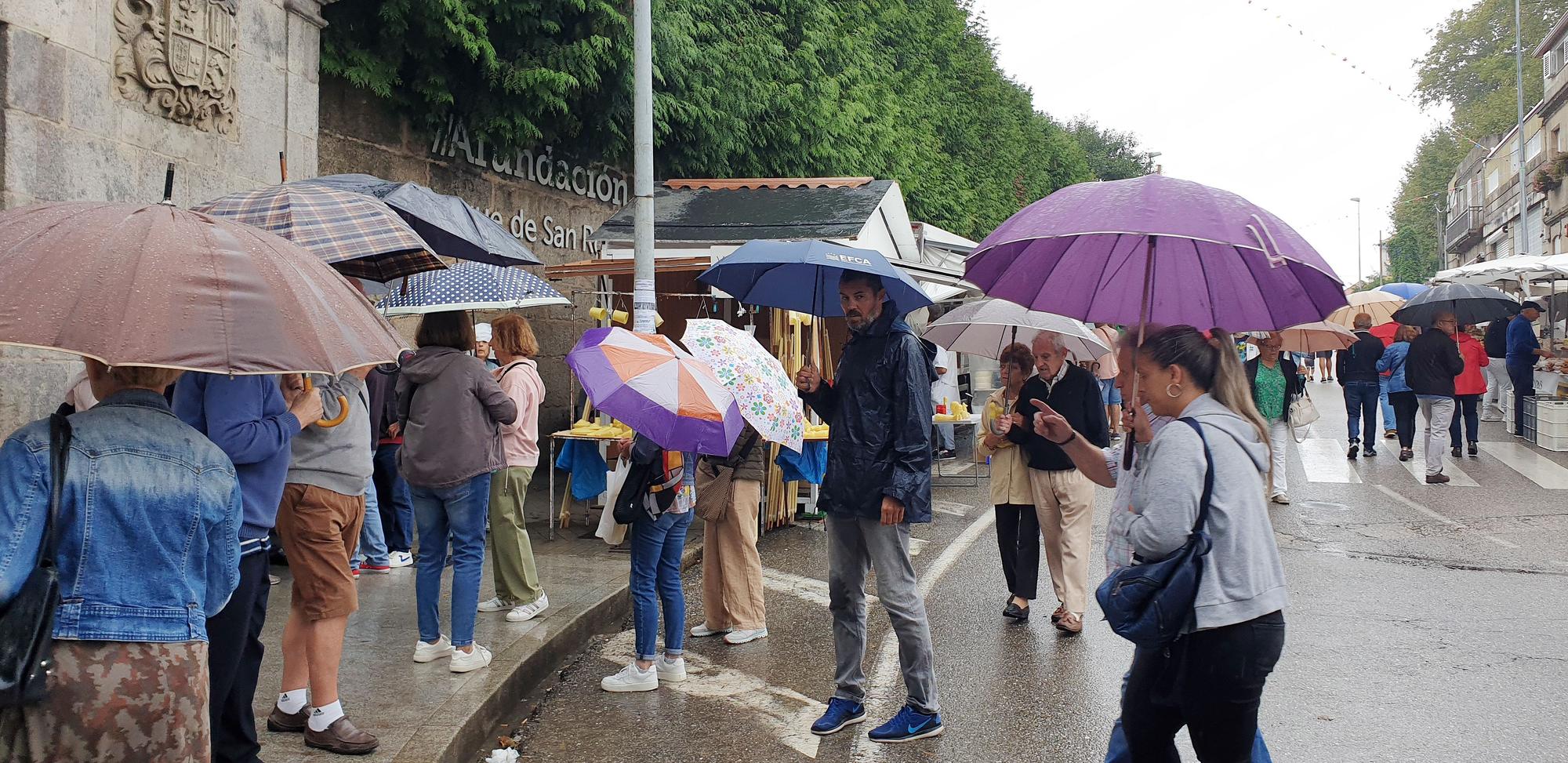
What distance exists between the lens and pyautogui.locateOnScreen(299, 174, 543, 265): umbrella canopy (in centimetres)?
577

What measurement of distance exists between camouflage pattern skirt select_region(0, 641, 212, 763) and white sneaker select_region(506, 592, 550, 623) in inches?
151

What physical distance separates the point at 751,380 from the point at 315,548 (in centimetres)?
191

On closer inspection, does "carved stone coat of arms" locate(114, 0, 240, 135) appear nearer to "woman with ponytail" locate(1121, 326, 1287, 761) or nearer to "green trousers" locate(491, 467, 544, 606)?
"green trousers" locate(491, 467, 544, 606)

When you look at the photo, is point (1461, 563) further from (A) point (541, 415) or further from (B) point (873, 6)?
(B) point (873, 6)

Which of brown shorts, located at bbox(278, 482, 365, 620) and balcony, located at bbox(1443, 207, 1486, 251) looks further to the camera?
balcony, located at bbox(1443, 207, 1486, 251)

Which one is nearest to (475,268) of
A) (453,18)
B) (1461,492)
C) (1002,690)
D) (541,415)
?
(453,18)

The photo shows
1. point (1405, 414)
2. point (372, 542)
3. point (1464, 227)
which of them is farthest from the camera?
point (1464, 227)

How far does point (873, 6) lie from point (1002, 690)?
50.0 ft

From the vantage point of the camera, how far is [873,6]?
62.2ft

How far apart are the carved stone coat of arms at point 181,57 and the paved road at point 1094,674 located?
4.63 metres

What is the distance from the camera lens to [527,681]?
583 centimetres

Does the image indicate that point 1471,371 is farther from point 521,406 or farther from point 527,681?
point 527,681

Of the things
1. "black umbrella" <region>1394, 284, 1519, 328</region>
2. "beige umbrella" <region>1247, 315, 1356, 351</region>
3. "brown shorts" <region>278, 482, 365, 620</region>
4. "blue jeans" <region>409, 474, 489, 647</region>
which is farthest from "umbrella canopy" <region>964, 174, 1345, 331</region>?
"black umbrella" <region>1394, 284, 1519, 328</region>

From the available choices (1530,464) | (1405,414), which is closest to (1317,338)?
(1405,414)
